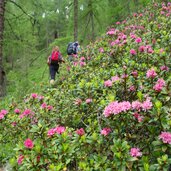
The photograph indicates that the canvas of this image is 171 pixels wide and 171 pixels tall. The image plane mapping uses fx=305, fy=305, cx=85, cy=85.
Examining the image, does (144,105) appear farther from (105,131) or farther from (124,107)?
(105,131)

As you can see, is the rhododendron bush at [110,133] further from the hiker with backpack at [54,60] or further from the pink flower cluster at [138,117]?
the hiker with backpack at [54,60]

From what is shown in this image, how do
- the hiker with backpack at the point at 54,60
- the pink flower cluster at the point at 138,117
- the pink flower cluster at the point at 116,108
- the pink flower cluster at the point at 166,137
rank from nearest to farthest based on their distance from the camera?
the pink flower cluster at the point at 166,137 → the pink flower cluster at the point at 116,108 → the pink flower cluster at the point at 138,117 → the hiker with backpack at the point at 54,60

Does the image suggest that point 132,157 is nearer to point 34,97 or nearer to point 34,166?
point 34,166

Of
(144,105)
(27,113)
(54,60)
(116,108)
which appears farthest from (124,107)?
(54,60)

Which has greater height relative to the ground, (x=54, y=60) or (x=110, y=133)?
(x=54, y=60)

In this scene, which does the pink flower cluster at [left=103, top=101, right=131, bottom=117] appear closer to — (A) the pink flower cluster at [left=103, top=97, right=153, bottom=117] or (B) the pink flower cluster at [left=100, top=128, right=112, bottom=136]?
(A) the pink flower cluster at [left=103, top=97, right=153, bottom=117]

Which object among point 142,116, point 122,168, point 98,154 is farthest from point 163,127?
point 98,154

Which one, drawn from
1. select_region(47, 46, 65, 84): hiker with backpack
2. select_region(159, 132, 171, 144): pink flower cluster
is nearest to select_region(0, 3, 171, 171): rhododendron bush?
select_region(159, 132, 171, 144): pink flower cluster

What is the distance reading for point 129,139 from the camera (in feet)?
9.71

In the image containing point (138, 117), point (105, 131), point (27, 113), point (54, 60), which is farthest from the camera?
point (54, 60)

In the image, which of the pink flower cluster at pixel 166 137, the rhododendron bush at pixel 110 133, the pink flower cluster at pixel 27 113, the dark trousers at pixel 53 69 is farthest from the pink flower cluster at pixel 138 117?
the dark trousers at pixel 53 69

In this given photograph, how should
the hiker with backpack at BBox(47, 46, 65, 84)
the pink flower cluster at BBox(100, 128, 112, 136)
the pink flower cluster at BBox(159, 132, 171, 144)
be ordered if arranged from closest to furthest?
the pink flower cluster at BBox(159, 132, 171, 144), the pink flower cluster at BBox(100, 128, 112, 136), the hiker with backpack at BBox(47, 46, 65, 84)

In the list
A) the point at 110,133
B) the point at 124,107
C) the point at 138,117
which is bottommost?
the point at 110,133

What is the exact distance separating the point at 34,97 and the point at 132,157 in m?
3.40
